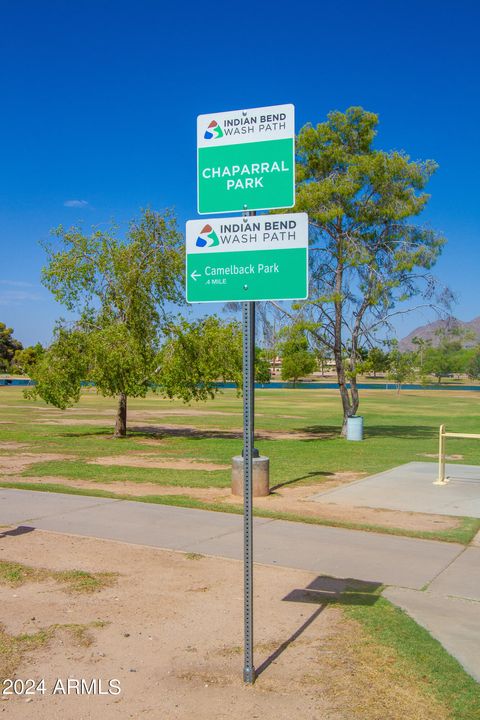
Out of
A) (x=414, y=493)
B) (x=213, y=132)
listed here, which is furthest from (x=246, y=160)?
(x=414, y=493)

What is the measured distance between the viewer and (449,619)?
17.7 feet

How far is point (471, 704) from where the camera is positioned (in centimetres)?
395

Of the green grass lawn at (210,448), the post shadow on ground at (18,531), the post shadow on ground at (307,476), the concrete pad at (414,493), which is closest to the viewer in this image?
the post shadow on ground at (18,531)

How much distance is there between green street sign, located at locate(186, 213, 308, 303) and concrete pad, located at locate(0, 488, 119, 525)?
18.0ft

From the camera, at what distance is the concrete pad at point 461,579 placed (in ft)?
19.9

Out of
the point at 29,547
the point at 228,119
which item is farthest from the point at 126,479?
the point at 228,119

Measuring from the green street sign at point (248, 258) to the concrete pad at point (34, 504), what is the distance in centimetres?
548

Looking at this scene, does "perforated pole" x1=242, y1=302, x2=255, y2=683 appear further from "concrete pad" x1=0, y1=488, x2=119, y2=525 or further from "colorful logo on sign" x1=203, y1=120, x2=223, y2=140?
"concrete pad" x1=0, y1=488, x2=119, y2=525

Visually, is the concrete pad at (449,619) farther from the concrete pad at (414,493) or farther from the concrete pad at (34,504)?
the concrete pad at (34,504)

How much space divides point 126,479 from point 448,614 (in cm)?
835

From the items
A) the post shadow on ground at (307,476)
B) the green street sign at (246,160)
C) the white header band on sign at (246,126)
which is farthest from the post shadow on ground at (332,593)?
the post shadow on ground at (307,476)

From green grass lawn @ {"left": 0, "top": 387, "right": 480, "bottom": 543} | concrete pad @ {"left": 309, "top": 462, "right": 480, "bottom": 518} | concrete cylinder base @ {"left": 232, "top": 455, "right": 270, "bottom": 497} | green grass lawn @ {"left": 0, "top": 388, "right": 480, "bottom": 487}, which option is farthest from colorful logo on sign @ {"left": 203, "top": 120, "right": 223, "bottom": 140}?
green grass lawn @ {"left": 0, "top": 388, "right": 480, "bottom": 487}

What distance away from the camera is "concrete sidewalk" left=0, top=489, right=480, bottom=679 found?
6316 mm

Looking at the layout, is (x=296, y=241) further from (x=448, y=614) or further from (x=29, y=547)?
(x=29, y=547)
